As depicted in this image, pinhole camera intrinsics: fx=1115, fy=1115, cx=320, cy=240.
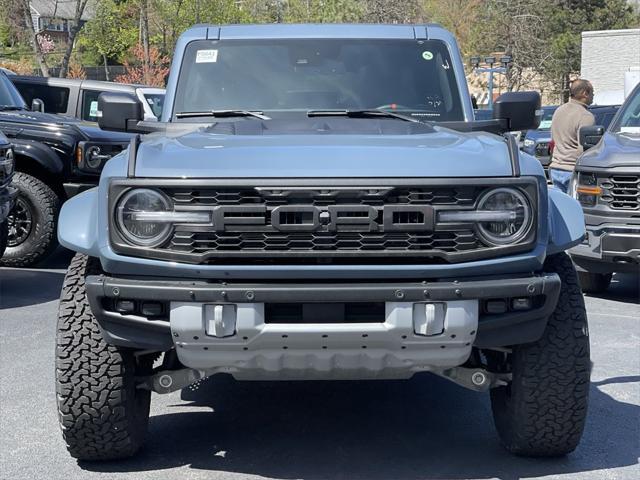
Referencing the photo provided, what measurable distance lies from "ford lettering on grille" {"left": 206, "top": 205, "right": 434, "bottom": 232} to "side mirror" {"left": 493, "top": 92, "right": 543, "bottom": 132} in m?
1.60

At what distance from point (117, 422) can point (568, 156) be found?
767 centimetres

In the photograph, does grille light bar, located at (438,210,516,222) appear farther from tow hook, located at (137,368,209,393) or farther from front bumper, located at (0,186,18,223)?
front bumper, located at (0,186,18,223)

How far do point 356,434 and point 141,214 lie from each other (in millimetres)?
1660

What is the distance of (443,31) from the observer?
6.37 meters

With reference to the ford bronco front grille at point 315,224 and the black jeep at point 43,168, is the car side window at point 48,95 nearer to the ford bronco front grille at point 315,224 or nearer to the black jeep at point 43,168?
the black jeep at point 43,168

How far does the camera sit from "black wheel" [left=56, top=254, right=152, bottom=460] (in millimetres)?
4434

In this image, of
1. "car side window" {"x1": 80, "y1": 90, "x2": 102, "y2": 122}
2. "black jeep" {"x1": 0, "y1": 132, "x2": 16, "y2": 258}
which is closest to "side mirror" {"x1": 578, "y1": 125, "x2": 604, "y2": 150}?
"black jeep" {"x1": 0, "y1": 132, "x2": 16, "y2": 258}

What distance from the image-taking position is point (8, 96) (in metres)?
11.7

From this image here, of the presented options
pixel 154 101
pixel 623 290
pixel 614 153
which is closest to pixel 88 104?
pixel 154 101

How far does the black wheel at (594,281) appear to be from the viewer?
977 centimetres

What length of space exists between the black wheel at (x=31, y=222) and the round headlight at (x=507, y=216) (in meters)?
7.12

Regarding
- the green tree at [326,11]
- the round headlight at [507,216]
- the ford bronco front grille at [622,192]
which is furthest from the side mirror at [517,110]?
the green tree at [326,11]

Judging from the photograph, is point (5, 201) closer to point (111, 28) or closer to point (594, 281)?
point (594, 281)

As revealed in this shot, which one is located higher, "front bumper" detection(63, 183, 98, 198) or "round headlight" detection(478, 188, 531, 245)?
"round headlight" detection(478, 188, 531, 245)
